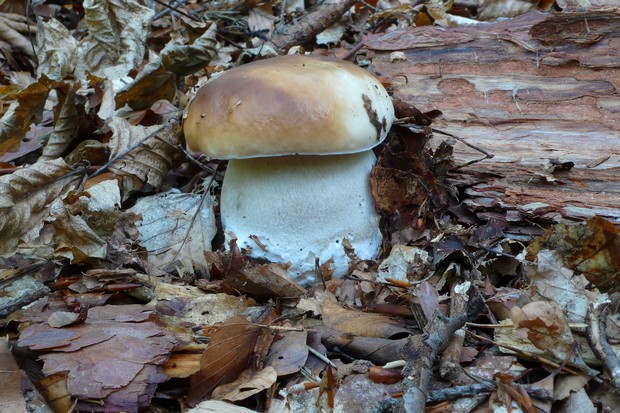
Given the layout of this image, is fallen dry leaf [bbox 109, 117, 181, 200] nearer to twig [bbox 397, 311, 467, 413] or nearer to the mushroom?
the mushroom

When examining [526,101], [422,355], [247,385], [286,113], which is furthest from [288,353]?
[526,101]

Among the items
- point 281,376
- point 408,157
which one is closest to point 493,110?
point 408,157

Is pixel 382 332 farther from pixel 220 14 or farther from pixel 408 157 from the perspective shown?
pixel 220 14

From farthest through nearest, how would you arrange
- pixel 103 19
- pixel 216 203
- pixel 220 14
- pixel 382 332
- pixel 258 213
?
pixel 220 14, pixel 103 19, pixel 216 203, pixel 258 213, pixel 382 332

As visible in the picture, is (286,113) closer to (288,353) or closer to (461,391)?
(288,353)

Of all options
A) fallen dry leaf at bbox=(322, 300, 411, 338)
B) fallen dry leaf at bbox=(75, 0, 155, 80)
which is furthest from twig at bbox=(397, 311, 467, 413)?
fallen dry leaf at bbox=(75, 0, 155, 80)

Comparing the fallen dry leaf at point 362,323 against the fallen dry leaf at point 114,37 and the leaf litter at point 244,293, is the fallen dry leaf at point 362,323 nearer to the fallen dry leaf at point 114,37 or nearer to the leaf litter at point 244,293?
the leaf litter at point 244,293
